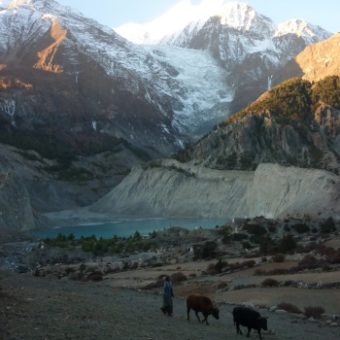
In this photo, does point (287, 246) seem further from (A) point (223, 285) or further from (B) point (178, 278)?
(A) point (223, 285)

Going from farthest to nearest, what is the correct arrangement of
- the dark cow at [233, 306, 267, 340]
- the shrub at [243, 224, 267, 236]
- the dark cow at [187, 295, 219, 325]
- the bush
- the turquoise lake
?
the turquoise lake → the shrub at [243, 224, 267, 236] → the bush → the dark cow at [187, 295, 219, 325] → the dark cow at [233, 306, 267, 340]

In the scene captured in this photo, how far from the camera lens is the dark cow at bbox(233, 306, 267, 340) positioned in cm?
2150

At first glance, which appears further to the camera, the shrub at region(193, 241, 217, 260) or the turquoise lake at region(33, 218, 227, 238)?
the turquoise lake at region(33, 218, 227, 238)

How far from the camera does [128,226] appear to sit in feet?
449

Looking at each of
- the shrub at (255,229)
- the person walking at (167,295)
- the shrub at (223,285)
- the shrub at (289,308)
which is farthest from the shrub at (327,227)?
the person walking at (167,295)

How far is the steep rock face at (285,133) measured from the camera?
467 feet

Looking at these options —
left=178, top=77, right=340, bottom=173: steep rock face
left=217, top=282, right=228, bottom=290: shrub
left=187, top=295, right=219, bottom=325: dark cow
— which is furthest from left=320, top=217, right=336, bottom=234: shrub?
left=178, top=77, right=340, bottom=173: steep rock face

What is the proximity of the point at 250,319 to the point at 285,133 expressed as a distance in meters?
126

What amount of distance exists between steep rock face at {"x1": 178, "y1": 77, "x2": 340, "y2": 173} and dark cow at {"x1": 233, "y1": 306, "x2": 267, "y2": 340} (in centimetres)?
11368

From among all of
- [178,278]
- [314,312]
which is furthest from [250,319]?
[178,278]

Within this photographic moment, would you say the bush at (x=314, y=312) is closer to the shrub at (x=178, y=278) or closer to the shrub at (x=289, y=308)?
the shrub at (x=289, y=308)

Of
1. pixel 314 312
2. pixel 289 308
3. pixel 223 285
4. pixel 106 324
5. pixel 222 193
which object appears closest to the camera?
pixel 106 324

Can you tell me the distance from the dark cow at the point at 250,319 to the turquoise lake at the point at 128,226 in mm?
99614

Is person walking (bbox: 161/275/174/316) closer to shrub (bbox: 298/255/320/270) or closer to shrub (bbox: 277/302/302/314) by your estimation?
shrub (bbox: 277/302/302/314)
